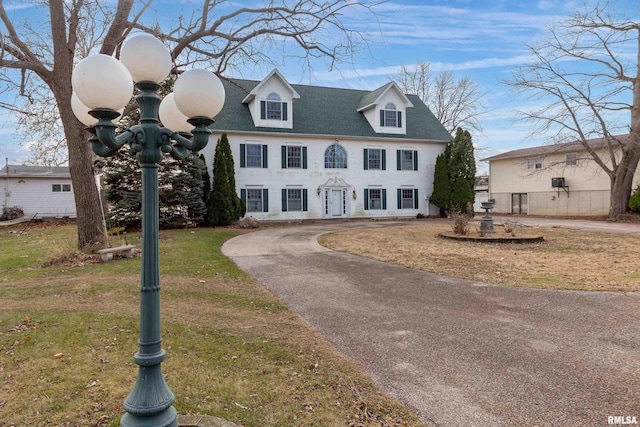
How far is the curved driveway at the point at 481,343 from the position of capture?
292 cm

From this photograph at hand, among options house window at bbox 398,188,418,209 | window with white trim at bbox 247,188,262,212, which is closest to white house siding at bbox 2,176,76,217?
window with white trim at bbox 247,188,262,212

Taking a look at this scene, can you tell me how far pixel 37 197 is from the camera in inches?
970

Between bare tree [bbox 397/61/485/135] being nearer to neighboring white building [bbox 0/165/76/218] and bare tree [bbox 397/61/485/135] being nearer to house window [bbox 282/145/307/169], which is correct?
house window [bbox 282/145/307/169]

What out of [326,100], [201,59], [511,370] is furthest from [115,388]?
[326,100]

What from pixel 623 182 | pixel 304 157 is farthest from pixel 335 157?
pixel 623 182

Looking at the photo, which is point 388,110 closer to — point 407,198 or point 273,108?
point 407,198

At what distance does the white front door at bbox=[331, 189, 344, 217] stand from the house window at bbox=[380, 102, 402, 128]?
17.6 ft

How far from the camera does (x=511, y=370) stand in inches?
137

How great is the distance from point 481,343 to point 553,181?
27.5 m

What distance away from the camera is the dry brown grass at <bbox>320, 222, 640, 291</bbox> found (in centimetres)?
712

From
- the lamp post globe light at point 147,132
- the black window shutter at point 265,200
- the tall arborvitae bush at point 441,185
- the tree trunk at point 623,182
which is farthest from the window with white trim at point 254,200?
the tree trunk at point 623,182

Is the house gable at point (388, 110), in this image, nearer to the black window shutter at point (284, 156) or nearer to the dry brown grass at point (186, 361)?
the black window shutter at point (284, 156)

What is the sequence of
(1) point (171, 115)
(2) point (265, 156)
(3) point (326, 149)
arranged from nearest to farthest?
1. (1) point (171, 115)
2. (2) point (265, 156)
3. (3) point (326, 149)

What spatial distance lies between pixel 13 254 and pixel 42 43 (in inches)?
252
